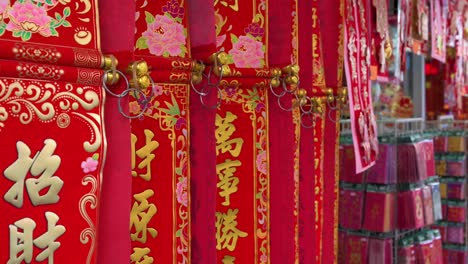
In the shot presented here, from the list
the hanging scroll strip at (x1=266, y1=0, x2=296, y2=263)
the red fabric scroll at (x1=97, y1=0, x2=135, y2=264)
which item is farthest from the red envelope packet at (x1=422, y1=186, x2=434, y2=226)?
the red fabric scroll at (x1=97, y1=0, x2=135, y2=264)

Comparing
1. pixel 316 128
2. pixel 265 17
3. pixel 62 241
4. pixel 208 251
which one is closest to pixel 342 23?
pixel 316 128

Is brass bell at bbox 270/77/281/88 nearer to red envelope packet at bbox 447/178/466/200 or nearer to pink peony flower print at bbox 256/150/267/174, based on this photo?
pink peony flower print at bbox 256/150/267/174

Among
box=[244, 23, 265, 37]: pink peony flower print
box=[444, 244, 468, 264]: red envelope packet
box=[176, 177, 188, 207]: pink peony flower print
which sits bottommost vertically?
box=[444, 244, 468, 264]: red envelope packet

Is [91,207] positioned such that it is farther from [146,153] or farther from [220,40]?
[220,40]

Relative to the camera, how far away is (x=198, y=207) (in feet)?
2.49

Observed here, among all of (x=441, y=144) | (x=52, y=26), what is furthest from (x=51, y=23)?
(x=441, y=144)

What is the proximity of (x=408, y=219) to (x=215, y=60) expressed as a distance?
185 centimetres

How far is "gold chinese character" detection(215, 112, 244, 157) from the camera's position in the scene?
854mm

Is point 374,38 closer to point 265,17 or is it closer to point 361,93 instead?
point 361,93

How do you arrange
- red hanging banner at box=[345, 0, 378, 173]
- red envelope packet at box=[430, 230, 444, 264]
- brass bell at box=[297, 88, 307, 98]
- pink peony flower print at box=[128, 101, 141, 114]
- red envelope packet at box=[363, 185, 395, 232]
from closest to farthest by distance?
pink peony flower print at box=[128, 101, 141, 114] → brass bell at box=[297, 88, 307, 98] → red hanging banner at box=[345, 0, 378, 173] → red envelope packet at box=[363, 185, 395, 232] → red envelope packet at box=[430, 230, 444, 264]

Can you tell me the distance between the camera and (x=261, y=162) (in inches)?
35.1

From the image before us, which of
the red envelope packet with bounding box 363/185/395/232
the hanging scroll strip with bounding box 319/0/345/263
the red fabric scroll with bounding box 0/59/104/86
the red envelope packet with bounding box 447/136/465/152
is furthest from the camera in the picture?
the red envelope packet with bounding box 447/136/465/152

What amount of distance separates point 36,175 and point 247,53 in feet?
1.43

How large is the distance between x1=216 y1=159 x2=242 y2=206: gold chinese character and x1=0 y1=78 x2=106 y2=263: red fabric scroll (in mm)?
310
